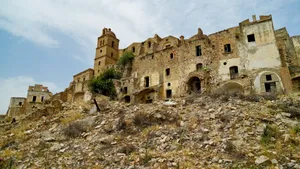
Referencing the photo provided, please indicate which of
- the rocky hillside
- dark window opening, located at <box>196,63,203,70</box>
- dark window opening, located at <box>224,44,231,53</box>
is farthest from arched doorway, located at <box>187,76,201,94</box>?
the rocky hillside

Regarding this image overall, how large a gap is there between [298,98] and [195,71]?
11058mm

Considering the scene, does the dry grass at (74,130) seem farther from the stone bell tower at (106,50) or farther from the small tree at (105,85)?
the stone bell tower at (106,50)

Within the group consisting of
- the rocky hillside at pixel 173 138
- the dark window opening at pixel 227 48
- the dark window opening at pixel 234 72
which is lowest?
the rocky hillside at pixel 173 138

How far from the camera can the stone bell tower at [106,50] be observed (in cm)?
4084

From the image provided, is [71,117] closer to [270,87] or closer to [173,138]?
[173,138]

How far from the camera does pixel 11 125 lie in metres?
17.9

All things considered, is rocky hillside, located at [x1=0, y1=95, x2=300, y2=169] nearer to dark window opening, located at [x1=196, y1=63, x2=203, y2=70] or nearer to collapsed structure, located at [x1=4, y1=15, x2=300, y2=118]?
collapsed structure, located at [x1=4, y1=15, x2=300, y2=118]

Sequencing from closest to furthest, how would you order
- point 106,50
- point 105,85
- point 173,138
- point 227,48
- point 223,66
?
point 173,138 → point 223,66 → point 227,48 → point 105,85 → point 106,50

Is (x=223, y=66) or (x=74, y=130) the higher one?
(x=223, y=66)

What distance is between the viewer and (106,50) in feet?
136

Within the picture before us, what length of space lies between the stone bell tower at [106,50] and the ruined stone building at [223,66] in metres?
9.98

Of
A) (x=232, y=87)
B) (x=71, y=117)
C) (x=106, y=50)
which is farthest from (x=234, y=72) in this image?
A: (x=106, y=50)

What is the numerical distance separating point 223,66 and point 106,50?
2482cm

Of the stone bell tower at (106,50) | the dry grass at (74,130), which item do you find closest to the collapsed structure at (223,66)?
the stone bell tower at (106,50)
